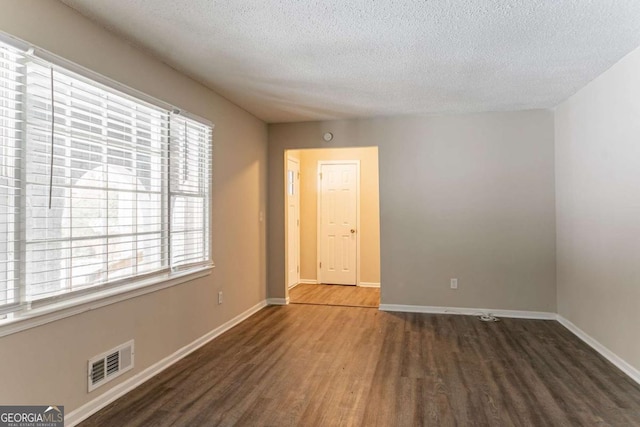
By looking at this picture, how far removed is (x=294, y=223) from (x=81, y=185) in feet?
13.8

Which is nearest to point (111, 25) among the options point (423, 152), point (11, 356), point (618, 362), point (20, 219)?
point (20, 219)

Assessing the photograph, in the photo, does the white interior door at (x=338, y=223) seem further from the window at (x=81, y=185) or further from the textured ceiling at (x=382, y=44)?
the window at (x=81, y=185)

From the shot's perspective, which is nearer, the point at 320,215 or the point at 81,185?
the point at 81,185

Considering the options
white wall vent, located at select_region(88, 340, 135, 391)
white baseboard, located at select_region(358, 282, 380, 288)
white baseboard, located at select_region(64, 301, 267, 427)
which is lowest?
white baseboard, located at select_region(64, 301, 267, 427)

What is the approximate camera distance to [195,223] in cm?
344

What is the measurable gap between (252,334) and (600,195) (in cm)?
342

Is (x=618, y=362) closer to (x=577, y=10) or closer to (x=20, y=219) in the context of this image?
(x=577, y=10)

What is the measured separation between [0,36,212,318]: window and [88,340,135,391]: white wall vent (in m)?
0.44

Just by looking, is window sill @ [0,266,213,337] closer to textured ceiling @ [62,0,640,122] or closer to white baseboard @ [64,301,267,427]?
white baseboard @ [64,301,267,427]

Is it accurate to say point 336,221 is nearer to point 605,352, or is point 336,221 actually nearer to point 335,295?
point 335,295

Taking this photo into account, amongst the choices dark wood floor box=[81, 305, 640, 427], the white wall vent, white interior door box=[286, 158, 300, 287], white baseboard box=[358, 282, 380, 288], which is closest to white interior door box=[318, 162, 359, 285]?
white baseboard box=[358, 282, 380, 288]

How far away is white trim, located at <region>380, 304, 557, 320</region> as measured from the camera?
173 inches

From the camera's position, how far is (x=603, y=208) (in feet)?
10.7

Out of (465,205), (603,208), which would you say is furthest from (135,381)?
(603,208)
